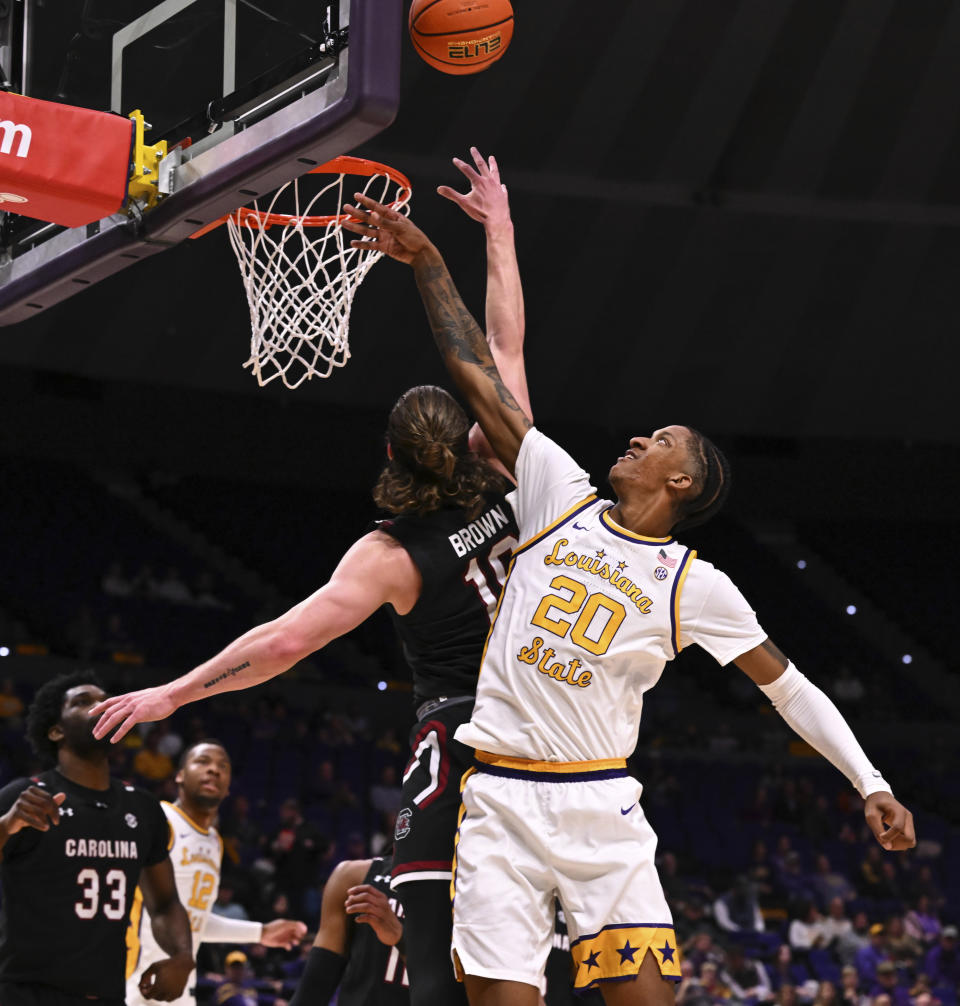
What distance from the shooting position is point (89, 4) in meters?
5.00

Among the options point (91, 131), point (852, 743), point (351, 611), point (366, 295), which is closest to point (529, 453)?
point (351, 611)

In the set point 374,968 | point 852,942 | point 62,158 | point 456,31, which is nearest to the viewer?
point 62,158

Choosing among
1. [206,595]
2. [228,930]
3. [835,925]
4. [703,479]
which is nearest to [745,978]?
[835,925]

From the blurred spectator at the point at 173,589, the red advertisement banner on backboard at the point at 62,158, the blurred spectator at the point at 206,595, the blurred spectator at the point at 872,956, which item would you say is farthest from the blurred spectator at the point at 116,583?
the red advertisement banner on backboard at the point at 62,158

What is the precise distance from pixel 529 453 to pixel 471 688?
2.23 feet

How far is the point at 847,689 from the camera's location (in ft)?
66.0

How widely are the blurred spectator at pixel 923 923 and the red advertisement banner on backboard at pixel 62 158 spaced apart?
1212 cm

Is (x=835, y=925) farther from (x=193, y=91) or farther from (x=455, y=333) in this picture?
(x=193, y=91)

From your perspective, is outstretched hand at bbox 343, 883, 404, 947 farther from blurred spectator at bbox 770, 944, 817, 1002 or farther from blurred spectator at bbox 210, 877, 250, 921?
blurred spectator at bbox 770, 944, 817, 1002

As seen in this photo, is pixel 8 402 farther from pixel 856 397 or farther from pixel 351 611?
pixel 351 611

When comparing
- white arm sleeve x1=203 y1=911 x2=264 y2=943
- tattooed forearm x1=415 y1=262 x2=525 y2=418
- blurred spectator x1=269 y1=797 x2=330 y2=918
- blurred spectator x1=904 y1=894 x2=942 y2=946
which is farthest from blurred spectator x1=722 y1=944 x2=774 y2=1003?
tattooed forearm x1=415 y1=262 x2=525 y2=418

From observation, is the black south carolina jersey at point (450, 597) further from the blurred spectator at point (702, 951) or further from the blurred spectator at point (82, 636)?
the blurred spectator at point (82, 636)

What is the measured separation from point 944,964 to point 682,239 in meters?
7.55

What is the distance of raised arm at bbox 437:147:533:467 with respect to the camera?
446 cm
